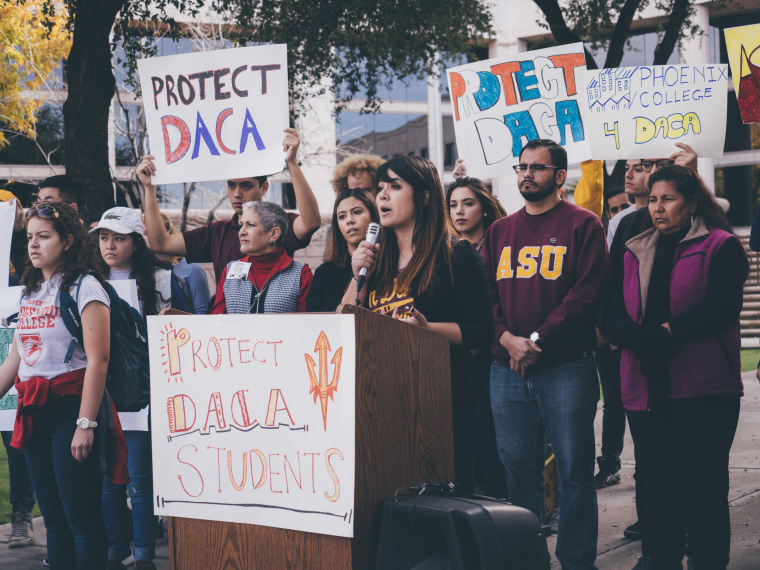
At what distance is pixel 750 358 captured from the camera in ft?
56.1

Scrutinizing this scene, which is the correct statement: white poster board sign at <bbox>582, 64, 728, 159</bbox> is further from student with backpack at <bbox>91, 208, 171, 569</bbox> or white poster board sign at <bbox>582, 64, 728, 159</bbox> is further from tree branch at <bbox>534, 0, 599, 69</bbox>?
tree branch at <bbox>534, 0, 599, 69</bbox>

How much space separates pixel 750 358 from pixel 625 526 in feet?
42.2

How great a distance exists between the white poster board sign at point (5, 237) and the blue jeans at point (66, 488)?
1510 millimetres

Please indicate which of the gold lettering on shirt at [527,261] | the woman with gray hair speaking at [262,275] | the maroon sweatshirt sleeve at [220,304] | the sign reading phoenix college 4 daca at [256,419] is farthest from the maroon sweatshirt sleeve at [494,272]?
the sign reading phoenix college 4 daca at [256,419]

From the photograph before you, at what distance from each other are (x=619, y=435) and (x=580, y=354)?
2.53 m

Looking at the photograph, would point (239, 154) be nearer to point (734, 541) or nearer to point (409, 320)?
point (409, 320)

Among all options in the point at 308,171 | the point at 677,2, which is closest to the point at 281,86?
the point at 677,2

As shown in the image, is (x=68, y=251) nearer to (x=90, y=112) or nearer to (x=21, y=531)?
(x=21, y=531)

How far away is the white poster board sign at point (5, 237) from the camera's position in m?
5.25

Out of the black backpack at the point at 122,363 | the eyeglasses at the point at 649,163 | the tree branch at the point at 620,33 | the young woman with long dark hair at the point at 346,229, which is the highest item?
the tree branch at the point at 620,33

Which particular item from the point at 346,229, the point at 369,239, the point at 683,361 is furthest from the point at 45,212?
the point at 683,361

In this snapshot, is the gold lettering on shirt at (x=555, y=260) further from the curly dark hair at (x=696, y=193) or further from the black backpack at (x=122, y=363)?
the black backpack at (x=122, y=363)

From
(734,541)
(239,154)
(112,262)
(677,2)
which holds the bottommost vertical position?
(734,541)

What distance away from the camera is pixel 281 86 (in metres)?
4.99
